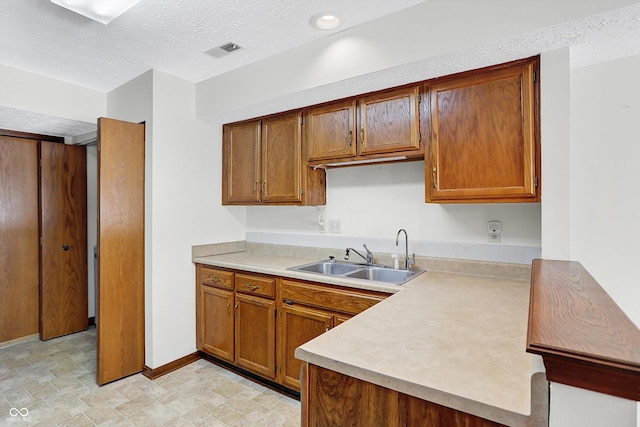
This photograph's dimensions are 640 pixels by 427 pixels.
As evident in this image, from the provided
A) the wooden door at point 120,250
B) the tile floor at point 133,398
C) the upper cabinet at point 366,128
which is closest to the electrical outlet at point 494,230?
the upper cabinet at point 366,128

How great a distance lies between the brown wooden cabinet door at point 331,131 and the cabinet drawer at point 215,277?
1180mm

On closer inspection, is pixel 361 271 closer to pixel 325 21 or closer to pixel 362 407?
pixel 362 407

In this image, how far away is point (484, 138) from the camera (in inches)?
74.5

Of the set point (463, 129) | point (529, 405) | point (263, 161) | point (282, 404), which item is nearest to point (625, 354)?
point (529, 405)

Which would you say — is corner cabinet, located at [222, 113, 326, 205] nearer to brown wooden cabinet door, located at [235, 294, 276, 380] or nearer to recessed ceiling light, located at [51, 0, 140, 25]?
brown wooden cabinet door, located at [235, 294, 276, 380]

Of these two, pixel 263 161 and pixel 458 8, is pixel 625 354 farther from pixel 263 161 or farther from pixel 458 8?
pixel 263 161

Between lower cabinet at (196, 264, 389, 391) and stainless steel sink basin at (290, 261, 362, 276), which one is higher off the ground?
stainless steel sink basin at (290, 261, 362, 276)

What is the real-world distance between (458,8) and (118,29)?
2.02 meters

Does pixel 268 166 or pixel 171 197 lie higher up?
pixel 268 166

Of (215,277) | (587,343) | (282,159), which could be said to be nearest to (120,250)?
(215,277)

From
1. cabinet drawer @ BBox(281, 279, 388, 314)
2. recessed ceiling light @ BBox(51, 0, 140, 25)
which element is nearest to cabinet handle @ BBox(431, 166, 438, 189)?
cabinet drawer @ BBox(281, 279, 388, 314)

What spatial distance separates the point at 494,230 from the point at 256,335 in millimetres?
1853

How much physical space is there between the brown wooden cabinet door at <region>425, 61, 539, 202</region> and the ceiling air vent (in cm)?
137

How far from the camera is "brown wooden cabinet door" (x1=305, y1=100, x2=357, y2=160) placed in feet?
7.83
